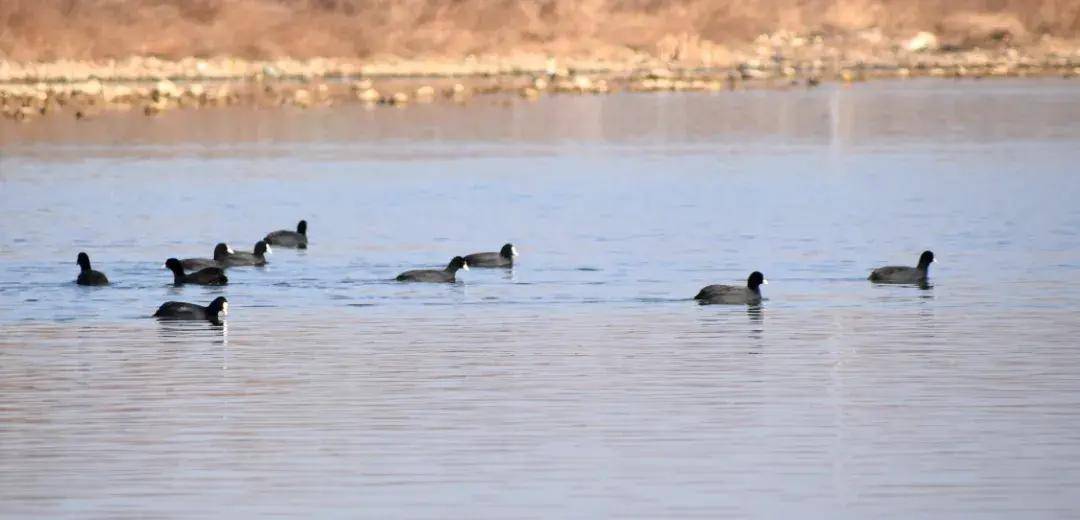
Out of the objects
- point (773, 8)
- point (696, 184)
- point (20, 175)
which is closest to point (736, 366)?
point (696, 184)

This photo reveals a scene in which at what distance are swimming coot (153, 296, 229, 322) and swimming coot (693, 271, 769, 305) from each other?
539 centimetres

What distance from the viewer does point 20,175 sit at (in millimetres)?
54906

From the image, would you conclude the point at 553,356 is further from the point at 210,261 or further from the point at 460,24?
the point at 460,24

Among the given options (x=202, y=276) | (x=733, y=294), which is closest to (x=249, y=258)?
(x=202, y=276)

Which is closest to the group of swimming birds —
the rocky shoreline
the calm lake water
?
the calm lake water

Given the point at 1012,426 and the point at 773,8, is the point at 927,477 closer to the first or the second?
the point at 1012,426

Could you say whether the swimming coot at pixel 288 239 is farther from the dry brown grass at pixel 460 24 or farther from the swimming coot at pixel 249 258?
the dry brown grass at pixel 460 24

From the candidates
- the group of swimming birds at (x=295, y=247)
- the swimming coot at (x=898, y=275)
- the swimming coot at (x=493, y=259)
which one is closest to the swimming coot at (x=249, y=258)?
the group of swimming birds at (x=295, y=247)

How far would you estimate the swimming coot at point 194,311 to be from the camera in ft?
78.6

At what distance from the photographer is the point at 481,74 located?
138m

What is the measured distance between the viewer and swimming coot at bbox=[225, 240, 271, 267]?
1197 inches

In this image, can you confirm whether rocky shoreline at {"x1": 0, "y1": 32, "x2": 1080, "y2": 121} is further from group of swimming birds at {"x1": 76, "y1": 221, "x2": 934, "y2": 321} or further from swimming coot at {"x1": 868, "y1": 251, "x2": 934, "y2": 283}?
swimming coot at {"x1": 868, "y1": 251, "x2": 934, "y2": 283}

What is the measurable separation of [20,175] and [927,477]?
140 ft

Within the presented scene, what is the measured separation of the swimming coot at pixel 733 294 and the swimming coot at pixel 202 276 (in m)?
6.24
